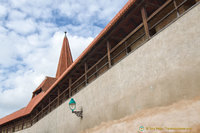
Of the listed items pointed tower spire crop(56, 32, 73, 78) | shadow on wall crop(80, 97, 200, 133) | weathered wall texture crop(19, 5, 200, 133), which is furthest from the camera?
A: pointed tower spire crop(56, 32, 73, 78)

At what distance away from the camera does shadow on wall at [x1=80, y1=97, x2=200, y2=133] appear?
13.2 ft

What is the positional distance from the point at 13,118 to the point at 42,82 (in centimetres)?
526

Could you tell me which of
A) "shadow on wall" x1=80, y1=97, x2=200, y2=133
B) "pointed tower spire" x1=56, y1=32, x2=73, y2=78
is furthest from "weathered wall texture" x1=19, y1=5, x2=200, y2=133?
"pointed tower spire" x1=56, y1=32, x2=73, y2=78

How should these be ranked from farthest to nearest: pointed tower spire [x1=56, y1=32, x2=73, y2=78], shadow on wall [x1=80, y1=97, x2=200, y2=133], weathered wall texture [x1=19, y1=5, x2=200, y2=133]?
pointed tower spire [x1=56, y1=32, x2=73, y2=78] < weathered wall texture [x1=19, y1=5, x2=200, y2=133] < shadow on wall [x1=80, y1=97, x2=200, y2=133]

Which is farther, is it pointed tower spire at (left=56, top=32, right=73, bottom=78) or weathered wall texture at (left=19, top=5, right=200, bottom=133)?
pointed tower spire at (left=56, top=32, right=73, bottom=78)

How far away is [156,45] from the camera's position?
542cm

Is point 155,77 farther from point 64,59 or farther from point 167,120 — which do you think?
point 64,59

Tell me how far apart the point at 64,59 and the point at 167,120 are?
2226 centimetres

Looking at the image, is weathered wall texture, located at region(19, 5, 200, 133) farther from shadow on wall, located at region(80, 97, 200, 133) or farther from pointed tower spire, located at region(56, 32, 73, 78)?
pointed tower spire, located at region(56, 32, 73, 78)

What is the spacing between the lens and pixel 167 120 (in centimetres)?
453

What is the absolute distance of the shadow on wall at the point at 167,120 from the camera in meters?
4.02

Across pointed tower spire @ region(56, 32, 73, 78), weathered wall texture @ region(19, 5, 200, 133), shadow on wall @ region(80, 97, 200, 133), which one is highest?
pointed tower spire @ region(56, 32, 73, 78)

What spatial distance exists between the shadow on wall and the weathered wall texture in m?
0.12

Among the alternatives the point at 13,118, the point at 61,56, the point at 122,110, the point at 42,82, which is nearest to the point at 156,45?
the point at 122,110
